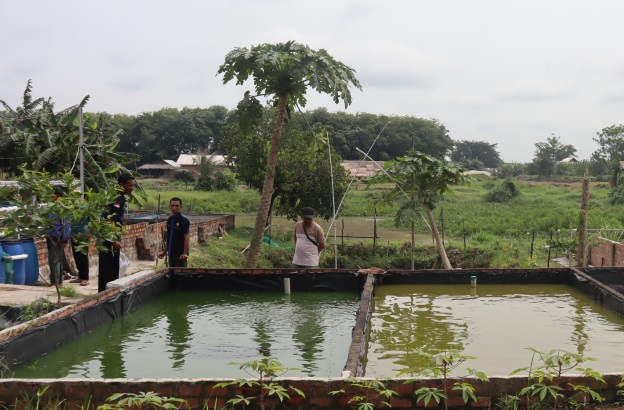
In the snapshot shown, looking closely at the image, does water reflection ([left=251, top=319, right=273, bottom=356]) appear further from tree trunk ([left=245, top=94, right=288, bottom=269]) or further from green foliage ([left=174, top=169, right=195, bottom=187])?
green foliage ([left=174, top=169, right=195, bottom=187])

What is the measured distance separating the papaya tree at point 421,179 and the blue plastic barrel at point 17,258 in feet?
21.6

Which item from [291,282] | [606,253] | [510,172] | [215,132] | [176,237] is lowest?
[291,282]

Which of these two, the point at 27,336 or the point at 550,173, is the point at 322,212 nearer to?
the point at 27,336

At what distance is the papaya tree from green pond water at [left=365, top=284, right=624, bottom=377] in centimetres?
308

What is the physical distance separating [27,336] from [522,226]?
22.7 m

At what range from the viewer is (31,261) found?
8.92 meters

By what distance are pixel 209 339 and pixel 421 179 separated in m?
7.32

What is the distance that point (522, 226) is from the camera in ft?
83.3

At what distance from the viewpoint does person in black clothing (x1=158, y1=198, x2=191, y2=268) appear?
326 inches

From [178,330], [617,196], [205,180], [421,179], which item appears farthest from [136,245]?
[205,180]

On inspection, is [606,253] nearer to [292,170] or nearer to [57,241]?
[292,170]

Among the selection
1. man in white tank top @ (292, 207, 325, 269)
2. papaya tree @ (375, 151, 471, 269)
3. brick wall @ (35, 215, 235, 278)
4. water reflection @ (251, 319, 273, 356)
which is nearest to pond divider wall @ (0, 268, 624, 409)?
man in white tank top @ (292, 207, 325, 269)

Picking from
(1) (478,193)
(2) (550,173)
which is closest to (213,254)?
(1) (478,193)

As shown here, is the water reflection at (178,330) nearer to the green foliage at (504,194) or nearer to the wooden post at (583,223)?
the wooden post at (583,223)
